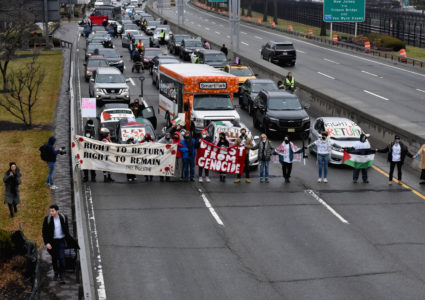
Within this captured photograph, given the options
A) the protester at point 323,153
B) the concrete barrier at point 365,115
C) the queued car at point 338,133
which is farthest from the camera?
the concrete barrier at point 365,115

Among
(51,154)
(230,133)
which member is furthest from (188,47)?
(51,154)

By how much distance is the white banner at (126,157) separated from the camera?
21641mm

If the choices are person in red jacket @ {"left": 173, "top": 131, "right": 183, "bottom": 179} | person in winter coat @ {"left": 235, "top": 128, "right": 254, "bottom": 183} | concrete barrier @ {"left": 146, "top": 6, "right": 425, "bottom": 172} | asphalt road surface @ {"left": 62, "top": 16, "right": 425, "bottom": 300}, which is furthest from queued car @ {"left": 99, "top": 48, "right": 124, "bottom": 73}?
person in winter coat @ {"left": 235, "top": 128, "right": 254, "bottom": 183}

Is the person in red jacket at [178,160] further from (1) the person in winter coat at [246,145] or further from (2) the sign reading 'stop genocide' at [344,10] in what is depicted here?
(2) the sign reading 'stop genocide' at [344,10]

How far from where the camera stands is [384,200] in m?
20.0

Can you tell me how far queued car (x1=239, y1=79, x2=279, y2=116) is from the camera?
3368 centimetres

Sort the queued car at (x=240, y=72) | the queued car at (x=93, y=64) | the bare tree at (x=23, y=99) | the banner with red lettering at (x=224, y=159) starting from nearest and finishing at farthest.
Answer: the banner with red lettering at (x=224, y=159) < the bare tree at (x=23, y=99) < the queued car at (x=240, y=72) < the queued car at (x=93, y=64)

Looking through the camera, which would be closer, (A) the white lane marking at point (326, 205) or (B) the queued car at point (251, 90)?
(A) the white lane marking at point (326, 205)

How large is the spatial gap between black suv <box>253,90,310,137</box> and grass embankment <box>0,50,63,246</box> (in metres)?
9.08

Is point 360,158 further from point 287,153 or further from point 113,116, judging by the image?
point 113,116

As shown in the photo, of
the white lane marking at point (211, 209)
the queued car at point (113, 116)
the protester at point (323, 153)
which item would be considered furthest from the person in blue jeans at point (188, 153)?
the queued car at point (113, 116)

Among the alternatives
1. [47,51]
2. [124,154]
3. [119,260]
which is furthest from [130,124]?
[47,51]

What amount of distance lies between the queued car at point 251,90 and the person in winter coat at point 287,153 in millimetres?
11304

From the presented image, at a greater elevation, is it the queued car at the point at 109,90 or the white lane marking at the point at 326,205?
the queued car at the point at 109,90
